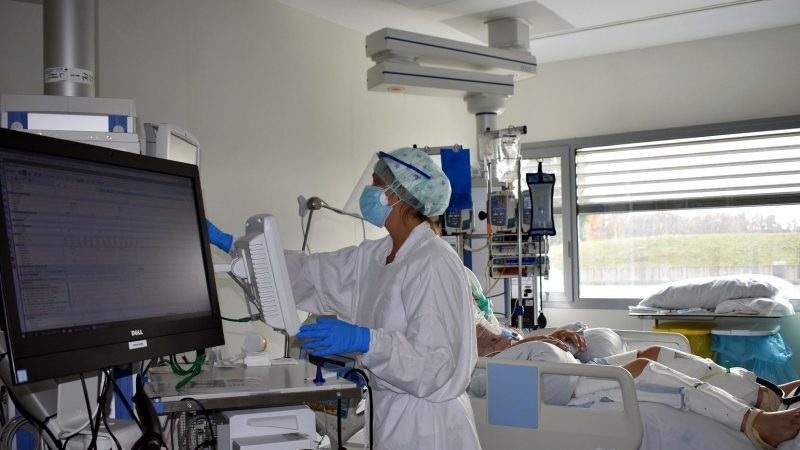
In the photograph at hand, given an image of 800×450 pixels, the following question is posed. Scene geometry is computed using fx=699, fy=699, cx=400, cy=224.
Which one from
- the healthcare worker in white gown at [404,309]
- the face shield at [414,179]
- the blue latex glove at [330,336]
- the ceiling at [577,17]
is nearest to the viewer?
the blue latex glove at [330,336]

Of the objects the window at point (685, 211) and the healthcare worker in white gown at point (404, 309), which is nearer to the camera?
the healthcare worker in white gown at point (404, 309)

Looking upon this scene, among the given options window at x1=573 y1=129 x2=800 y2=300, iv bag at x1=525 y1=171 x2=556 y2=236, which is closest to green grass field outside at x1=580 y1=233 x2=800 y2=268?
window at x1=573 y1=129 x2=800 y2=300

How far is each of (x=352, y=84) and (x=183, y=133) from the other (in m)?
3.36

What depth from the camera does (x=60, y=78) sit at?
6.92 ft

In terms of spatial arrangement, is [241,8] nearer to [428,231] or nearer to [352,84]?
[352,84]

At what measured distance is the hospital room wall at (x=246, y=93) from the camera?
11.4 feet

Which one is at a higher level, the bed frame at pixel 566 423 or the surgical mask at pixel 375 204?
the surgical mask at pixel 375 204

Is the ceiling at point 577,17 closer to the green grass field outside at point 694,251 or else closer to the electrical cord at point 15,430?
the green grass field outside at point 694,251

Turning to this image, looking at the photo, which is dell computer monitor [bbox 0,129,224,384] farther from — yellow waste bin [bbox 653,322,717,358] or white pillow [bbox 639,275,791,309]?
white pillow [bbox 639,275,791,309]

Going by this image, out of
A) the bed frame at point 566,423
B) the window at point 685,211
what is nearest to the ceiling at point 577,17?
the window at point 685,211

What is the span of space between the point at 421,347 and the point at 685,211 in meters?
4.63

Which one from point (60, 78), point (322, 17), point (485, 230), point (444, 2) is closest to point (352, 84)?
point (322, 17)

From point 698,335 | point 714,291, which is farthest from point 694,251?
point 698,335

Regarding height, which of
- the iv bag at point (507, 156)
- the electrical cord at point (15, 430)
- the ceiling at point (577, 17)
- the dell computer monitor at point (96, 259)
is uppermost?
the ceiling at point (577, 17)
